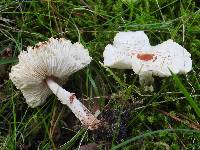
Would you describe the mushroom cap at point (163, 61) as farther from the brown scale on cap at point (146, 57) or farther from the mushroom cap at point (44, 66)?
the mushroom cap at point (44, 66)

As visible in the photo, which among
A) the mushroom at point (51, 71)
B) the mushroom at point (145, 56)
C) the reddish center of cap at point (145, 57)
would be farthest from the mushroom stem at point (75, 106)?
the reddish center of cap at point (145, 57)

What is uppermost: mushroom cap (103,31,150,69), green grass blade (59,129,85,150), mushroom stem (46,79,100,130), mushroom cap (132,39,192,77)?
mushroom cap (103,31,150,69)

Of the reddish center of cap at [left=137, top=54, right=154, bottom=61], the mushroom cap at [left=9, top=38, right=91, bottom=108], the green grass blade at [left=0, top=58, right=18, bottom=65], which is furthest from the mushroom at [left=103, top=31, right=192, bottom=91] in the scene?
the green grass blade at [left=0, top=58, right=18, bottom=65]

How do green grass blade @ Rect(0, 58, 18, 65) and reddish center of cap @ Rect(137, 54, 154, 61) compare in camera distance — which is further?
green grass blade @ Rect(0, 58, 18, 65)

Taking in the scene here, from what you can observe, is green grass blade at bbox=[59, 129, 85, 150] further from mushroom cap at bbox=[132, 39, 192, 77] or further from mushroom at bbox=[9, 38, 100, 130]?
mushroom cap at bbox=[132, 39, 192, 77]

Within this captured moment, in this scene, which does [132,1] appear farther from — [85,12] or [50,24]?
[50,24]
